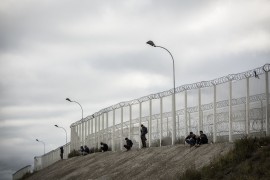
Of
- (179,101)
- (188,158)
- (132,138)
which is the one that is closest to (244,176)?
(188,158)

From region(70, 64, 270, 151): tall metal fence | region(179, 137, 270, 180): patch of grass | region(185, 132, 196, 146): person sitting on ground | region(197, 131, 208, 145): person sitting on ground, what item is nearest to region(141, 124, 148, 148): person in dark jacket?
region(70, 64, 270, 151): tall metal fence

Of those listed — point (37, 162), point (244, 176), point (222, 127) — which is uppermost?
point (222, 127)

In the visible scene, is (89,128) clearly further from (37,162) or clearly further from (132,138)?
(37,162)

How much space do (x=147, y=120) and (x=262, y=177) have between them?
A: 1602 centimetres

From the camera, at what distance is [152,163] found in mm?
23344

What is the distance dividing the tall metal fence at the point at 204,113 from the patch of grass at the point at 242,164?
2.19 meters

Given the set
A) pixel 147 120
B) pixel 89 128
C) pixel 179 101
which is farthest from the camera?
pixel 89 128

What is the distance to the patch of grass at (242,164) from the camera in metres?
15.3

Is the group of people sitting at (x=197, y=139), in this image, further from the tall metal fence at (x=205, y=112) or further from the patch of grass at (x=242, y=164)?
the patch of grass at (x=242, y=164)

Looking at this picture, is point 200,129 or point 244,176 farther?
point 200,129

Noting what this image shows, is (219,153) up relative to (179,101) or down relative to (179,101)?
down

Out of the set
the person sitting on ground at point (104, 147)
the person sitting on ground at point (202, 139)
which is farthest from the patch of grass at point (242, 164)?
the person sitting on ground at point (104, 147)

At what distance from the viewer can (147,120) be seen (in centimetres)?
3019

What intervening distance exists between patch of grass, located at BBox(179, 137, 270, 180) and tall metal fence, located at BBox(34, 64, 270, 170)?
7.17 feet
